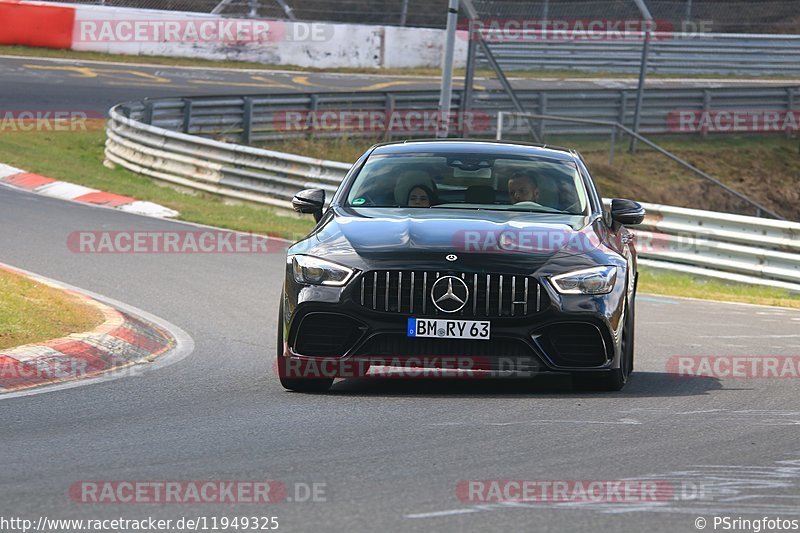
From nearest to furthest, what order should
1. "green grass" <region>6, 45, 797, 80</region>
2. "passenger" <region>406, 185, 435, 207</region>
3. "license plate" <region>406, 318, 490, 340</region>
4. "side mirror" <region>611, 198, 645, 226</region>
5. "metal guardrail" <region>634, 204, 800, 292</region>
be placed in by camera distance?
"license plate" <region>406, 318, 490, 340</region> < "side mirror" <region>611, 198, 645, 226</region> < "passenger" <region>406, 185, 435, 207</region> < "metal guardrail" <region>634, 204, 800, 292</region> < "green grass" <region>6, 45, 797, 80</region>

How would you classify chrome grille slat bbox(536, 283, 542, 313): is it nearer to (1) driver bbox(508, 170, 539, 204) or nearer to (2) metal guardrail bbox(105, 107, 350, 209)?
(1) driver bbox(508, 170, 539, 204)

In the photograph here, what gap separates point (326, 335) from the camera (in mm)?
8398

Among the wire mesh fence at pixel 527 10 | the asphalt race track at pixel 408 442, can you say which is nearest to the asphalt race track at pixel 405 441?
the asphalt race track at pixel 408 442

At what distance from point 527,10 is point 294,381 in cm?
2485

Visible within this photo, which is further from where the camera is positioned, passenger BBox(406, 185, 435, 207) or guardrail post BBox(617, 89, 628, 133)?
guardrail post BBox(617, 89, 628, 133)

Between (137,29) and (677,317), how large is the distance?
26787mm

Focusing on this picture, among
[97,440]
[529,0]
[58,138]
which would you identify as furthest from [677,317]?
[529,0]

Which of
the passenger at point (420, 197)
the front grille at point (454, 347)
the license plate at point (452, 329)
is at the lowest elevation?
the front grille at point (454, 347)

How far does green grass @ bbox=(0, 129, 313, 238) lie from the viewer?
20.9 m

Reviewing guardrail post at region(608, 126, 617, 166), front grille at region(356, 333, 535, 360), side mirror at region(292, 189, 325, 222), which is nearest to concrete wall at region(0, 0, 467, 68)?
guardrail post at region(608, 126, 617, 166)

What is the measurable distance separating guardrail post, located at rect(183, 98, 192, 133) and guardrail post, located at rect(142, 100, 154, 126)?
26.8 inches

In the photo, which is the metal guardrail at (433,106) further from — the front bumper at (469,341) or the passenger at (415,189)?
the front bumper at (469,341)

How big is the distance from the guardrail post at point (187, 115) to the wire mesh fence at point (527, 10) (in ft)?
22.3

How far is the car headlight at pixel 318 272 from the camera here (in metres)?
8.30
